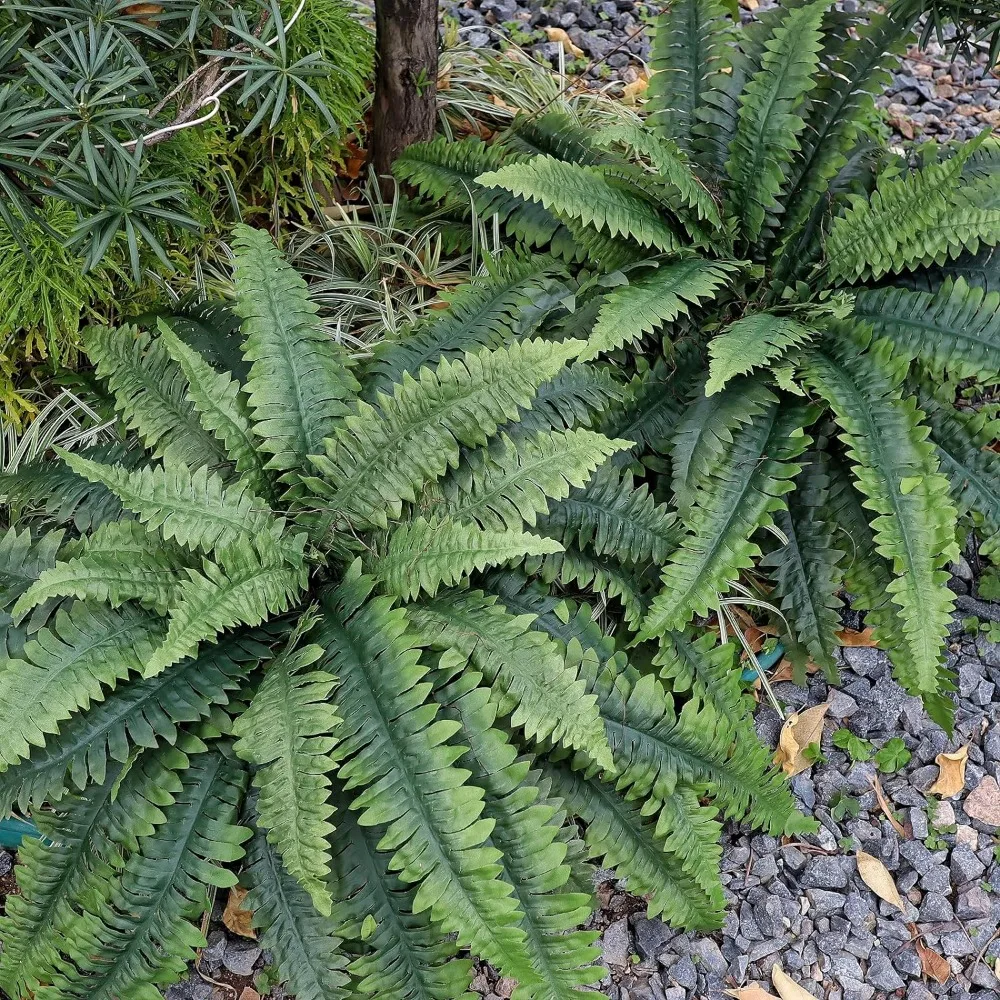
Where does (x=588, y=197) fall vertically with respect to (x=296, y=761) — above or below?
above

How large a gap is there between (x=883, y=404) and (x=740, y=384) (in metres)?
0.39

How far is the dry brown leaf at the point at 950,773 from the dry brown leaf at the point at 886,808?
13cm

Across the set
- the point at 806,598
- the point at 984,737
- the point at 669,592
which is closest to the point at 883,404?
the point at 806,598

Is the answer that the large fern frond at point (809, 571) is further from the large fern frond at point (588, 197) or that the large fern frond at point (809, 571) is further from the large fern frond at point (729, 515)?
the large fern frond at point (588, 197)

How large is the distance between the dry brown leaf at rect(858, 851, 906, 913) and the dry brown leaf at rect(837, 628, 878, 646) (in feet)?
2.09

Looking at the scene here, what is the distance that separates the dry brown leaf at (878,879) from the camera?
2.51 metres

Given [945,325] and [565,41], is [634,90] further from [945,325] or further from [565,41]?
[945,325]

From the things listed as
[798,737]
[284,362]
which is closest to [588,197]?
[284,362]

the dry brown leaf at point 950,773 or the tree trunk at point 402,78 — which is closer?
the dry brown leaf at point 950,773

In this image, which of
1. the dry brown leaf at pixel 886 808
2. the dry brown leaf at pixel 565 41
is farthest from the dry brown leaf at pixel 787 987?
the dry brown leaf at pixel 565 41

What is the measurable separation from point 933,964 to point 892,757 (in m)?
0.54

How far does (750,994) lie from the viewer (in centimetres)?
236

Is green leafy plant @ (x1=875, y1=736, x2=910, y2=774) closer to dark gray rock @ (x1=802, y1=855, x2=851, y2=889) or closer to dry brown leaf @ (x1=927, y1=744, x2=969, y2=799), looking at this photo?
dry brown leaf @ (x1=927, y1=744, x2=969, y2=799)

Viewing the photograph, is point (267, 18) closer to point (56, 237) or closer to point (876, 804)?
point (56, 237)
